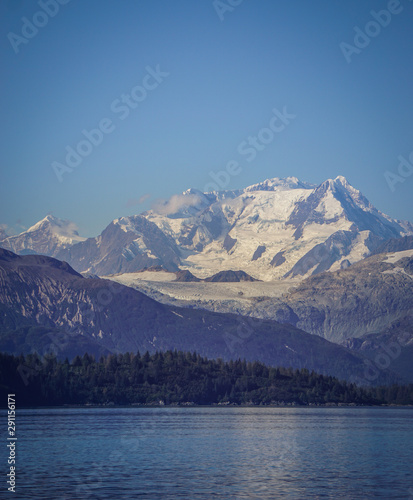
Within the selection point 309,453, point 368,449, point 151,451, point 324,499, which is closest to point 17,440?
point 151,451

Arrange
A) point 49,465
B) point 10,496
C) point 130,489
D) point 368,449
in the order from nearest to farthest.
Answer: point 10,496
point 130,489
point 49,465
point 368,449

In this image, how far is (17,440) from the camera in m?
199

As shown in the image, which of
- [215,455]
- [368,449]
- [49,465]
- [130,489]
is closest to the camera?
[130,489]

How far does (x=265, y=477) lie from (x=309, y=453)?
44060 millimetres

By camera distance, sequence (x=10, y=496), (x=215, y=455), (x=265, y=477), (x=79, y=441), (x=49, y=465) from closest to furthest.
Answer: (x=10, y=496) < (x=265, y=477) < (x=49, y=465) < (x=215, y=455) < (x=79, y=441)

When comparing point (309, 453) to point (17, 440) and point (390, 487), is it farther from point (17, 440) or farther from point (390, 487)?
point (17, 440)

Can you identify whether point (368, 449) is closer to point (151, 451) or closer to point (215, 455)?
point (215, 455)

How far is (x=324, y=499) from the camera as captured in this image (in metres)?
112

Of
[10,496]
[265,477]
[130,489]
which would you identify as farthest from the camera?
[265,477]

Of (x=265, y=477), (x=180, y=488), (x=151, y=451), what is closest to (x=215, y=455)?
(x=151, y=451)

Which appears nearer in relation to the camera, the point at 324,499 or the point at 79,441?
the point at 324,499

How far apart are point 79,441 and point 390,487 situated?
98385 mm

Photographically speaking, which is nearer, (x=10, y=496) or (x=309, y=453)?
(x=10, y=496)

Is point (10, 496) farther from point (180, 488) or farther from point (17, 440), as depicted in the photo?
point (17, 440)
